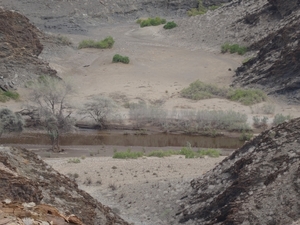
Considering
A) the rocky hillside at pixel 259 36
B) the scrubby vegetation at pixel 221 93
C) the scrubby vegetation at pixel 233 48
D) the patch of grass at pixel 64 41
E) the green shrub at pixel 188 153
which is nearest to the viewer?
the green shrub at pixel 188 153

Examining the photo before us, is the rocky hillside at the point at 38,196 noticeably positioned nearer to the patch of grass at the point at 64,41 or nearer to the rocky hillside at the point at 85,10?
the patch of grass at the point at 64,41

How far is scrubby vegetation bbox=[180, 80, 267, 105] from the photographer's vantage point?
34500mm

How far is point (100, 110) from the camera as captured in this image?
3180 cm

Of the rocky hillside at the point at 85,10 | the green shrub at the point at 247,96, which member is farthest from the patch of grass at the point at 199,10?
the green shrub at the point at 247,96

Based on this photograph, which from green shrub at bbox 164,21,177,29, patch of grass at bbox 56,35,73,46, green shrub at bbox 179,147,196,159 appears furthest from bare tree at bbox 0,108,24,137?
green shrub at bbox 164,21,177,29

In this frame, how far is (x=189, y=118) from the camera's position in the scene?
31766 millimetres

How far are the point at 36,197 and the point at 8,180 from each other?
45 centimetres

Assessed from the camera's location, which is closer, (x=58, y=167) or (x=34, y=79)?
(x=58, y=167)

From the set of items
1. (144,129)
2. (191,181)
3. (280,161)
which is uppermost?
(280,161)

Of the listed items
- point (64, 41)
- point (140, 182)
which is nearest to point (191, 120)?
point (140, 182)

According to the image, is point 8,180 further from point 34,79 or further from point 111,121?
point 34,79

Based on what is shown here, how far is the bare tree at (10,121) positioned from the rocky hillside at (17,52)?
248 inches

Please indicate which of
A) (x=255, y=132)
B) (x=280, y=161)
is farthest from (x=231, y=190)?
(x=255, y=132)

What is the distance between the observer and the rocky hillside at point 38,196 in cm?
845
